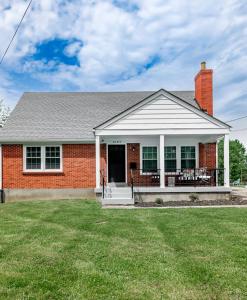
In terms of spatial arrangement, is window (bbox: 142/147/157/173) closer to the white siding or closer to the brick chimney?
the white siding

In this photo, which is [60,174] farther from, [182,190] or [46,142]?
[182,190]

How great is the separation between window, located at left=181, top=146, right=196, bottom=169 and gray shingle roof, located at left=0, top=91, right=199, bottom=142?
3.52 m

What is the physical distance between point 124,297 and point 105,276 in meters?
0.89

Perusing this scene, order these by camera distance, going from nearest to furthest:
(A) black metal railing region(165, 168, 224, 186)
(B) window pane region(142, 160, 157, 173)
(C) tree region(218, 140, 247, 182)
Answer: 1. (A) black metal railing region(165, 168, 224, 186)
2. (B) window pane region(142, 160, 157, 173)
3. (C) tree region(218, 140, 247, 182)

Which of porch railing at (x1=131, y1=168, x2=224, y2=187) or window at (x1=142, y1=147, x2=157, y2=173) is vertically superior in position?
window at (x1=142, y1=147, x2=157, y2=173)

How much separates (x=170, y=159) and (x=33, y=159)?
298 inches

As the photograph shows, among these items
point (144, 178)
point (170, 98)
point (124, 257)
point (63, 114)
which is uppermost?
point (170, 98)

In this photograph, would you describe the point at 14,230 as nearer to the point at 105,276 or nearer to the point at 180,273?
the point at 105,276

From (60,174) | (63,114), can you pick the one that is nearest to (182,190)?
(60,174)

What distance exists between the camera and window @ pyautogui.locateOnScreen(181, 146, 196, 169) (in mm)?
19203

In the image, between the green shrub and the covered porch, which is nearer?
the green shrub

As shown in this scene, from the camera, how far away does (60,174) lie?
719 inches

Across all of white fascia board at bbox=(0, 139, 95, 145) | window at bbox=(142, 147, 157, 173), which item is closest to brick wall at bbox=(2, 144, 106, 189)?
white fascia board at bbox=(0, 139, 95, 145)

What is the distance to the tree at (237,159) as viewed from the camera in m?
82.5
